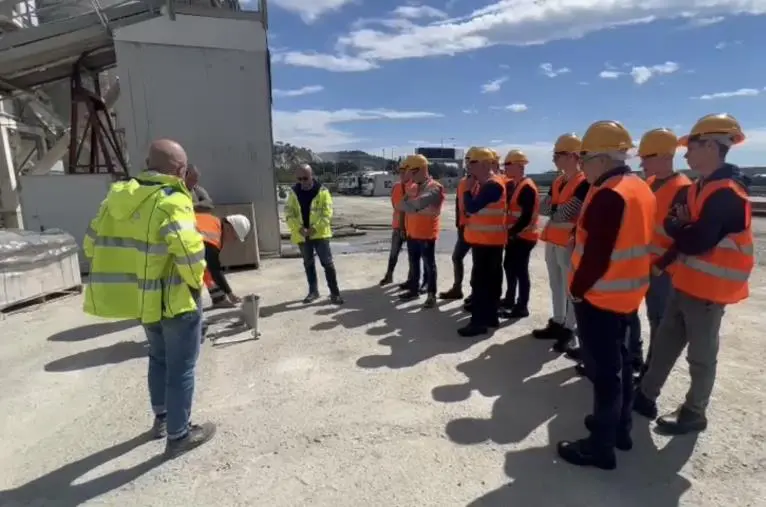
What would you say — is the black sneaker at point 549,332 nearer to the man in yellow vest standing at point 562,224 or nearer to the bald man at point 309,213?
the man in yellow vest standing at point 562,224

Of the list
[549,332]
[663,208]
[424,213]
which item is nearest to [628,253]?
[663,208]

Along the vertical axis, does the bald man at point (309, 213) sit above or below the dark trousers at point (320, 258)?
above

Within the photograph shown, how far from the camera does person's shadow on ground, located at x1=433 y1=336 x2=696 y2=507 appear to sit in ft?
8.17

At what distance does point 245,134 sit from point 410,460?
7.67 m

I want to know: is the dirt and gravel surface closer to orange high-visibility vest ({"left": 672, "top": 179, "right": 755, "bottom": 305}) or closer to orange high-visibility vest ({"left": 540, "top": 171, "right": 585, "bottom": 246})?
orange high-visibility vest ({"left": 672, "top": 179, "right": 755, "bottom": 305})

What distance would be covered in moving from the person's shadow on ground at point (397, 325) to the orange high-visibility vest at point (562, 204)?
1286 millimetres

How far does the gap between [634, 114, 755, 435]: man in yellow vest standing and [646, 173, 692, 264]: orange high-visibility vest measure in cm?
17

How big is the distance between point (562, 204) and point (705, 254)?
1507 millimetres

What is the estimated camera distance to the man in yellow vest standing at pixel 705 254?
2725mm

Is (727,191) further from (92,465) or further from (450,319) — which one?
(92,465)

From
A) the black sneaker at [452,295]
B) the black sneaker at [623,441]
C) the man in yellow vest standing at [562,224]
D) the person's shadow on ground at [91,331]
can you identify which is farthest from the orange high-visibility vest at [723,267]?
the person's shadow on ground at [91,331]

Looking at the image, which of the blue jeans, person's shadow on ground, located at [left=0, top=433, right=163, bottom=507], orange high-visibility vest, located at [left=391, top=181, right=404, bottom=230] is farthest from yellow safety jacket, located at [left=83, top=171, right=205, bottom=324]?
orange high-visibility vest, located at [left=391, top=181, right=404, bottom=230]

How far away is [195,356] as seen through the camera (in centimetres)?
291

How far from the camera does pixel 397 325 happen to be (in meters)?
5.40
